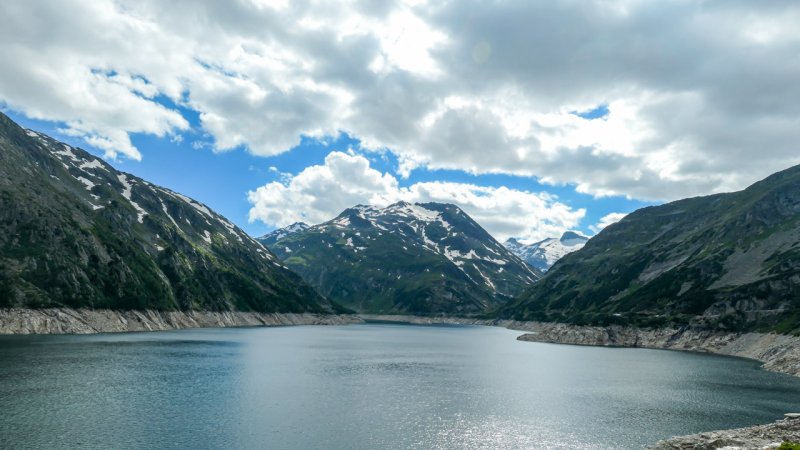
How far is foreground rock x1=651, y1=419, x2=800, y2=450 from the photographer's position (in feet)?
164

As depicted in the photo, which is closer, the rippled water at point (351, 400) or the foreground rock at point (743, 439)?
the foreground rock at point (743, 439)

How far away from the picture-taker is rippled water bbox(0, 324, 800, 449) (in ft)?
193

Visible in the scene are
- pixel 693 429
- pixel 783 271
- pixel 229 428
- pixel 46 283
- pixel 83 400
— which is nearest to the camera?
pixel 229 428

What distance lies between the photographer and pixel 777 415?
7462 centimetres

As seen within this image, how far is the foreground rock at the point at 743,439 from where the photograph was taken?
5000 centimetres

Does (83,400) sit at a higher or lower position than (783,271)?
lower

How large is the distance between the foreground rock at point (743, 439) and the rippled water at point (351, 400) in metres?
6.98

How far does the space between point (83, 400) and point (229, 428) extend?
25396 millimetres

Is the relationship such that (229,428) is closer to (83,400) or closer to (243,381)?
(83,400)

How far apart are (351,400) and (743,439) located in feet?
167

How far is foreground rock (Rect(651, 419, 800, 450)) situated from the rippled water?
698 centimetres

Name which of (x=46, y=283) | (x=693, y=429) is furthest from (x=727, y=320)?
(x=46, y=283)

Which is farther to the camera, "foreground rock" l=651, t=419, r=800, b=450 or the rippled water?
the rippled water

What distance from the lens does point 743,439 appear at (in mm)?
51188
